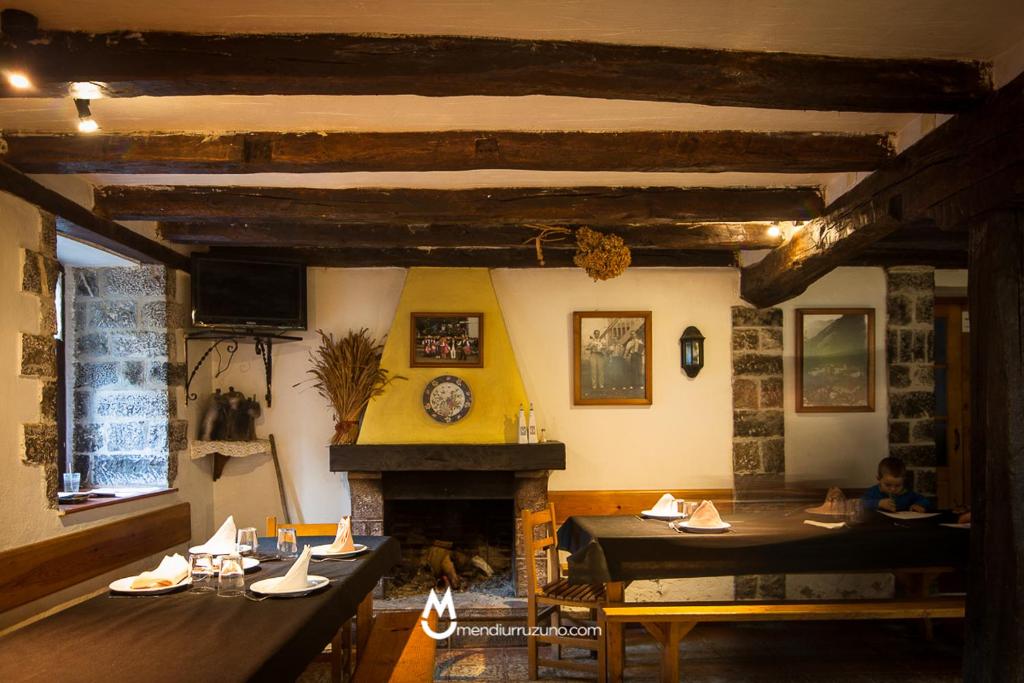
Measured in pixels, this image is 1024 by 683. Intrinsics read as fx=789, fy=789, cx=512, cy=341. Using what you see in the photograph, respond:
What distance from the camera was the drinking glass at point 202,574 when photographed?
2708mm

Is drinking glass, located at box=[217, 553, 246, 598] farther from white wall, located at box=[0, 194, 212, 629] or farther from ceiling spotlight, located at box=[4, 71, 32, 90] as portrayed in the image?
ceiling spotlight, located at box=[4, 71, 32, 90]

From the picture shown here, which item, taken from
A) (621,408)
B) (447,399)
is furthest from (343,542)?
(621,408)

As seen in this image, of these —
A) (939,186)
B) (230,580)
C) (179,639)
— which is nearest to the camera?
(179,639)

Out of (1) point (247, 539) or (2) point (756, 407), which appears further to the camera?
(2) point (756, 407)

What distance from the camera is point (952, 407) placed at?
5.98 meters

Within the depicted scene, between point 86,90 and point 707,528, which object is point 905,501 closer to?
point 707,528

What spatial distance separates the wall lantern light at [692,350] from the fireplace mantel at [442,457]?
1.17m

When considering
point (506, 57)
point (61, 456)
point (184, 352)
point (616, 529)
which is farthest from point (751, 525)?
point (61, 456)

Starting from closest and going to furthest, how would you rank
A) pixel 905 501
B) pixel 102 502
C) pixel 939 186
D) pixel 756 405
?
pixel 939 186 < pixel 102 502 < pixel 905 501 < pixel 756 405

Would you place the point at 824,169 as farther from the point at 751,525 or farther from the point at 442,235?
the point at 442,235

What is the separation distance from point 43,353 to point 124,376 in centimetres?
131

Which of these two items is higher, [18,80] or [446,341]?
[18,80]

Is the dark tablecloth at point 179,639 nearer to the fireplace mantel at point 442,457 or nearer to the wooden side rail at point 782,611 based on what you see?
the wooden side rail at point 782,611

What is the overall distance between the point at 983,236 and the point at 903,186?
0.60m
